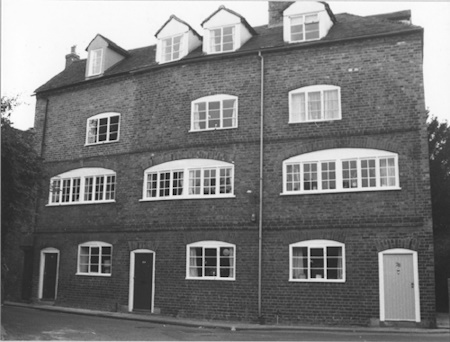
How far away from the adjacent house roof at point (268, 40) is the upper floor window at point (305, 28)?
0.46 meters

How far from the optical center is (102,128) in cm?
2122

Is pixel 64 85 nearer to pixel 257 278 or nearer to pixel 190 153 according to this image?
pixel 190 153

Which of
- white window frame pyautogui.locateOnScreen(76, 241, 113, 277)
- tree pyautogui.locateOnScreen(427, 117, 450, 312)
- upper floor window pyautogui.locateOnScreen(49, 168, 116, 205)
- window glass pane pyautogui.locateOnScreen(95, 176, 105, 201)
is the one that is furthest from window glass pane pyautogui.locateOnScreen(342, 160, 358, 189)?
window glass pane pyautogui.locateOnScreen(95, 176, 105, 201)

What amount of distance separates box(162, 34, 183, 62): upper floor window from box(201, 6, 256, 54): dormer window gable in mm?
1244

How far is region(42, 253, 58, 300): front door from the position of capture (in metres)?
21.2

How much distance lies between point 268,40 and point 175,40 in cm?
373

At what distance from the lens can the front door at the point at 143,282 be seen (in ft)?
61.9

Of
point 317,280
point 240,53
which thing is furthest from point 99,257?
point 240,53

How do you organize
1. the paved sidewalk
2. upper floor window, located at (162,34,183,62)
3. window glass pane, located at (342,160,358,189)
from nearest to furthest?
the paved sidewalk → window glass pane, located at (342,160,358,189) → upper floor window, located at (162,34,183,62)

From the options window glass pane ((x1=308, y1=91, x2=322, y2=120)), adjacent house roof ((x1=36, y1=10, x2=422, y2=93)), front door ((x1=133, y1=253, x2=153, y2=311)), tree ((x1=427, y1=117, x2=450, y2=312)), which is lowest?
front door ((x1=133, y1=253, x2=153, y2=311))

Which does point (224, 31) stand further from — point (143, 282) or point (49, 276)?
point (49, 276)

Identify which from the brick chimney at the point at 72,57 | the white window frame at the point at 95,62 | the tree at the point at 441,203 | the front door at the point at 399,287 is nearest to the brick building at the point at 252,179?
the front door at the point at 399,287

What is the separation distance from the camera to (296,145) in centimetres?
1744

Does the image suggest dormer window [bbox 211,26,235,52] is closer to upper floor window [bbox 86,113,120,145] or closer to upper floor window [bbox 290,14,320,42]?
upper floor window [bbox 290,14,320,42]
